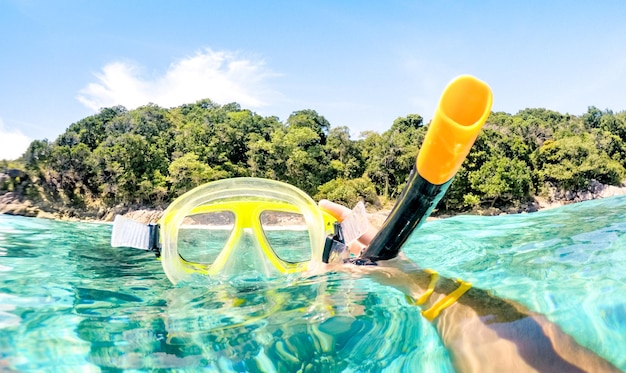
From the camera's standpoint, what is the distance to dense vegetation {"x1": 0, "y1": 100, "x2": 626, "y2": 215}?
27.7 metres

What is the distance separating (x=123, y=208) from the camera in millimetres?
27656

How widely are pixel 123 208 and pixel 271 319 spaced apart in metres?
28.8

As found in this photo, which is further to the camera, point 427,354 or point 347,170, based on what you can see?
point 347,170

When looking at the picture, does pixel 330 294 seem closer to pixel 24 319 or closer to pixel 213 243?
pixel 213 243

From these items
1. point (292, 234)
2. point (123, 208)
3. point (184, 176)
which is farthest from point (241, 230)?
point (123, 208)

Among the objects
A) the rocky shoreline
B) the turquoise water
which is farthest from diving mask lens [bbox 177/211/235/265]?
the rocky shoreline

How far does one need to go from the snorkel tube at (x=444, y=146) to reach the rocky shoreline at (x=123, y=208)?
2019 cm

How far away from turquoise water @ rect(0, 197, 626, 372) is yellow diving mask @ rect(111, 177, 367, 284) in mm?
182

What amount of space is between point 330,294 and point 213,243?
3.10ft

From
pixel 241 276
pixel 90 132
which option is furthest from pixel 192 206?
pixel 90 132

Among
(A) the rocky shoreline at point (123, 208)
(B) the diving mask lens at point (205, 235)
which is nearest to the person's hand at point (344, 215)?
(B) the diving mask lens at point (205, 235)

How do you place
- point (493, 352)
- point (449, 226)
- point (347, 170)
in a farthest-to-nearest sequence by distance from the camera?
point (347, 170) < point (449, 226) < point (493, 352)

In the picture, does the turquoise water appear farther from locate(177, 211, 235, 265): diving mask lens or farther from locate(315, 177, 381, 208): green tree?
locate(315, 177, 381, 208): green tree

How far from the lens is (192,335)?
1.82 metres
